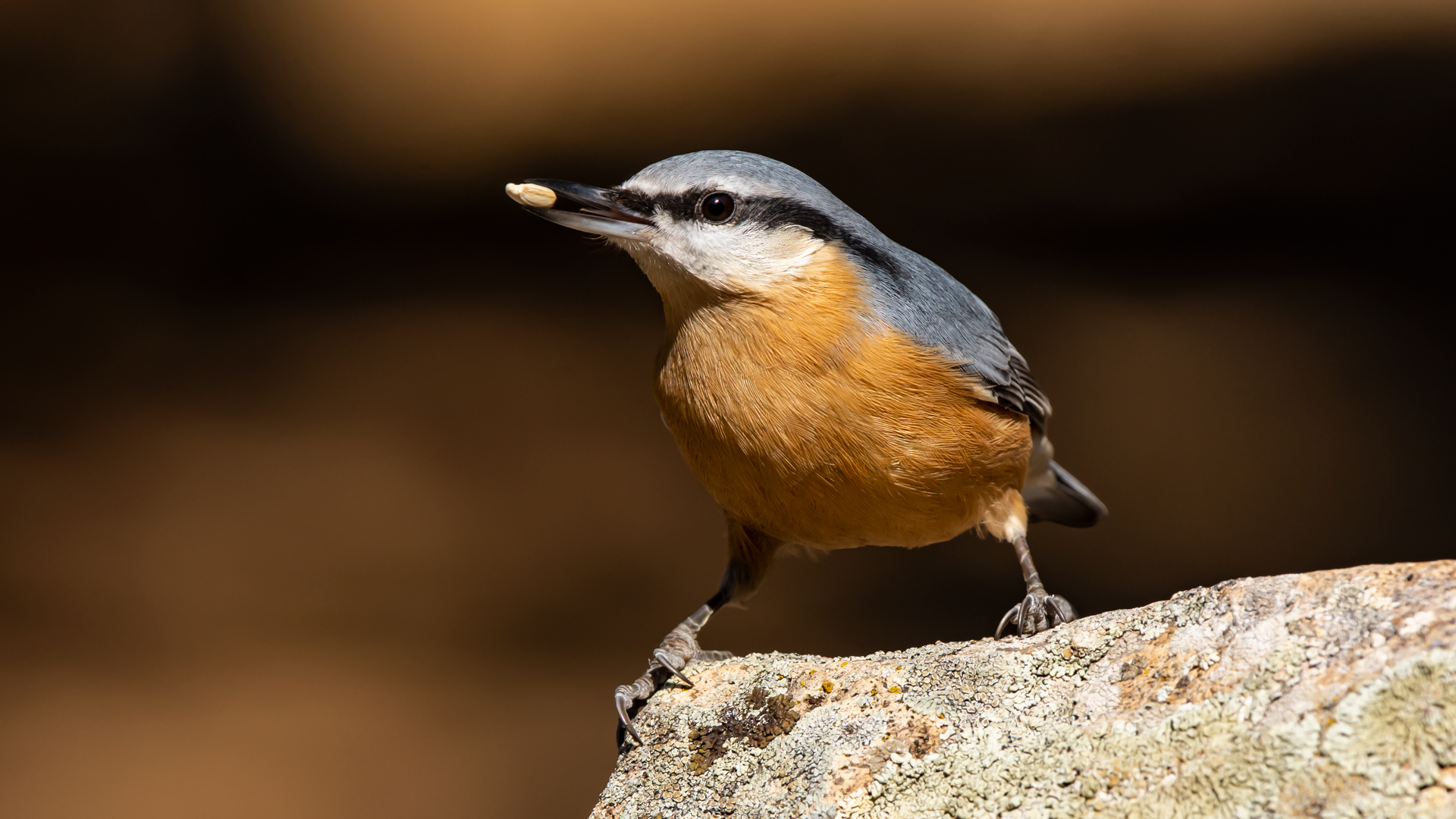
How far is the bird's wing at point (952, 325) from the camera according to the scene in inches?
90.4

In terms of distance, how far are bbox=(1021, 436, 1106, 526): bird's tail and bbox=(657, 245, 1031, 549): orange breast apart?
3.05ft

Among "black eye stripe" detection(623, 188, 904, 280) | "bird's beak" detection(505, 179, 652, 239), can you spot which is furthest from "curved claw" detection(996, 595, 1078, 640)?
"bird's beak" detection(505, 179, 652, 239)

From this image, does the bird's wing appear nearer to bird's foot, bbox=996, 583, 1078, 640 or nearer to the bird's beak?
bird's foot, bbox=996, 583, 1078, 640

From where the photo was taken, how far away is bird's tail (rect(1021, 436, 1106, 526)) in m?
3.17

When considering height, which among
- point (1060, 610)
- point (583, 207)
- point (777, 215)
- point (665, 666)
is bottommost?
point (1060, 610)

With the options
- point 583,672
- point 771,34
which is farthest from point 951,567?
point 771,34

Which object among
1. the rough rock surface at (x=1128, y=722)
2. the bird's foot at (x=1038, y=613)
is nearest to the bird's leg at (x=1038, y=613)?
the bird's foot at (x=1038, y=613)

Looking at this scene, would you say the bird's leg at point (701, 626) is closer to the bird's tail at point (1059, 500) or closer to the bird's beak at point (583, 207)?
the bird's beak at point (583, 207)

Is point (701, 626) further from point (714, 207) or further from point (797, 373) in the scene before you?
point (714, 207)

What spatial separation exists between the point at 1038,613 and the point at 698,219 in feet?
3.74

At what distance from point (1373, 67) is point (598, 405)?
353 centimetres

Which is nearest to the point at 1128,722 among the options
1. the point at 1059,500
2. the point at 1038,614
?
the point at 1038,614

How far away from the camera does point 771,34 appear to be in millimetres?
3994

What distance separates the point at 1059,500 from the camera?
3234 millimetres
